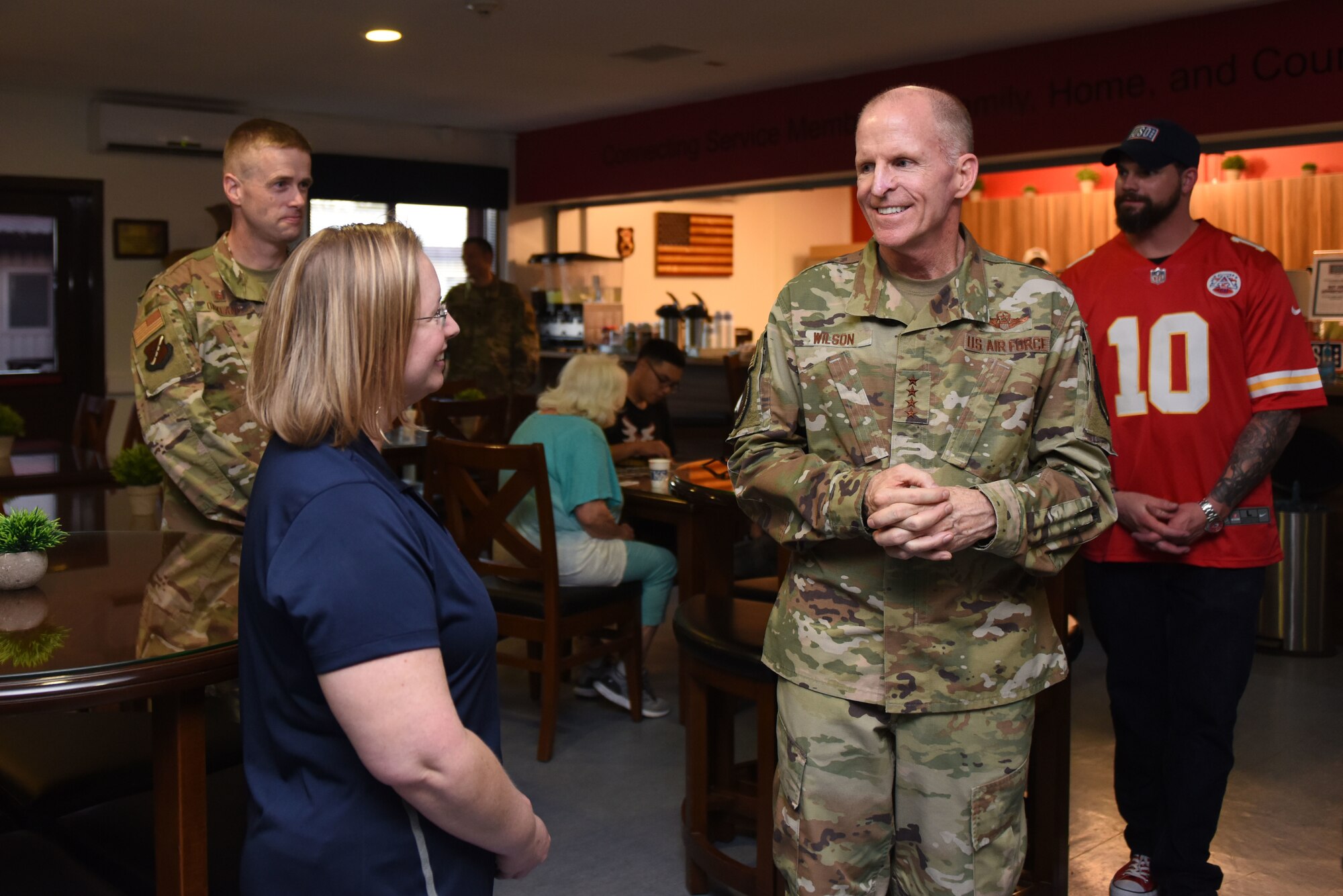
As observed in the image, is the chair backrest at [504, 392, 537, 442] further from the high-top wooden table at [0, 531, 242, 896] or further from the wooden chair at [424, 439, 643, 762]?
the high-top wooden table at [0, 531, 242, 896]

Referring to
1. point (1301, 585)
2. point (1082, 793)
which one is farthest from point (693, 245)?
point (1082, 793)

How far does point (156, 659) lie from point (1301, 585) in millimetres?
4440

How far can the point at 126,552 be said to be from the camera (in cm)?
236

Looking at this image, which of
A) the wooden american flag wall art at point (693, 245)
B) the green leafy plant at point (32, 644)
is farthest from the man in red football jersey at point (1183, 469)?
the wooden american flag wall art at point (693, 245)

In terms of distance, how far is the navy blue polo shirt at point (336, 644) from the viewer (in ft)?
3.65

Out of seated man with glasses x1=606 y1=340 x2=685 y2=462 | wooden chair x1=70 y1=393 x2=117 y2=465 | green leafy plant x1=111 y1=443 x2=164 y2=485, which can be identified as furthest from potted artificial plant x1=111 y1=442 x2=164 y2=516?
wooden chair x1=70 y1=393 x2=117 y2=465

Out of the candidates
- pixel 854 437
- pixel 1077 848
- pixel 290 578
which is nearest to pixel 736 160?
pixel 1077 848

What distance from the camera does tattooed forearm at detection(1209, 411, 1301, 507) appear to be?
7.93 feet

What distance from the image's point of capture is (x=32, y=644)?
1.69 metres

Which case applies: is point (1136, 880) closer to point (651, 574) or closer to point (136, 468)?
point (651, 574)

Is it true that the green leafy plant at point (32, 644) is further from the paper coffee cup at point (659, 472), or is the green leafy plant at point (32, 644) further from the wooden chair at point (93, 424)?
the wooden chair at point (93, 424)

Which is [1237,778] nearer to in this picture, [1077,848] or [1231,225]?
[1077,848]

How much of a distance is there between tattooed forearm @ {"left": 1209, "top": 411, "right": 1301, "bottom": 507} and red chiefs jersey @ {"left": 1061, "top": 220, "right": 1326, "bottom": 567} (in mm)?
28

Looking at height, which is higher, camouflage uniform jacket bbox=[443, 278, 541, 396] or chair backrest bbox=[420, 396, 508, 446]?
camouflage uniform jacket bbox=[443, 278, 541, 396]
